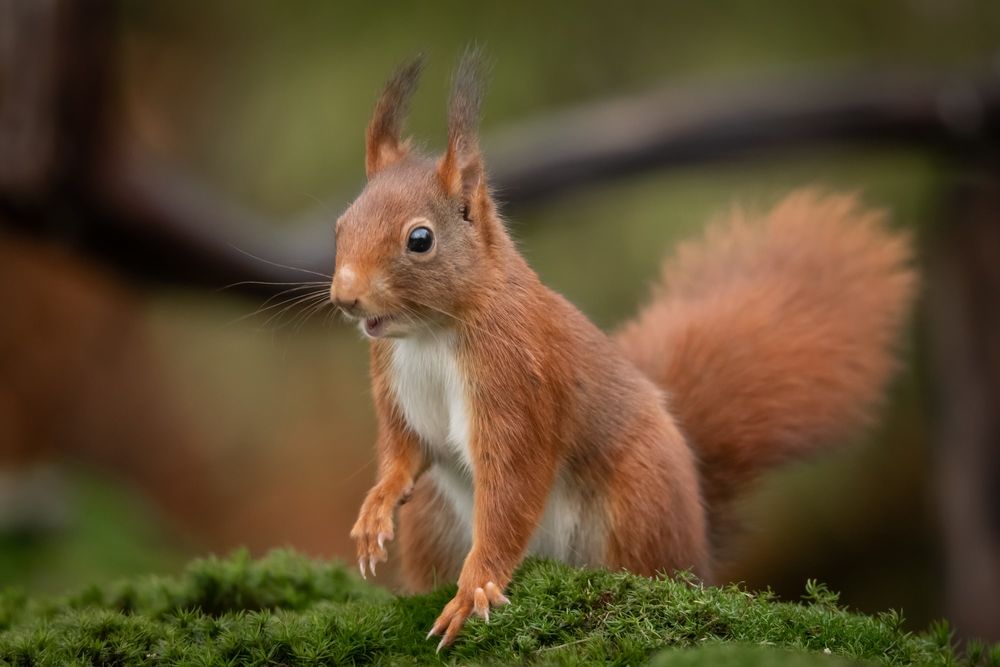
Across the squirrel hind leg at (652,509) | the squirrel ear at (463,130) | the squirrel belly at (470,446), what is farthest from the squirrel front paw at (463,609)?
the squirrel ear at (463,130)

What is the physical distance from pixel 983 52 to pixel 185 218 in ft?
16.0

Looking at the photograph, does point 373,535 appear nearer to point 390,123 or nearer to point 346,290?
point 346,290

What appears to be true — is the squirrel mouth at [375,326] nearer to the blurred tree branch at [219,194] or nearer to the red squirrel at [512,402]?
the red squirrel at [512,402]

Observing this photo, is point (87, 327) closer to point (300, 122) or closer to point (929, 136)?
point (300, 122)

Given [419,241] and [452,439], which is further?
[452,439]

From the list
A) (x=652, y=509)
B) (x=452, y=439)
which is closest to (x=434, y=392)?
(x=452, y=439)

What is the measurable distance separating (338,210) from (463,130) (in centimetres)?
225

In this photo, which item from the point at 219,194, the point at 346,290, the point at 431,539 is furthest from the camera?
the point at 219,194

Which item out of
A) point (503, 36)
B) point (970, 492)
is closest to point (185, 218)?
point (503, 36)

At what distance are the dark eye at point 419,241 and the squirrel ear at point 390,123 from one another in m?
0.35

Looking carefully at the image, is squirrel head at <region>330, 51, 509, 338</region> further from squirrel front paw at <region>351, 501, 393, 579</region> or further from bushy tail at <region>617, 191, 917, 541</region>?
bushy tail at <region>617, 191, 917, 541</region>

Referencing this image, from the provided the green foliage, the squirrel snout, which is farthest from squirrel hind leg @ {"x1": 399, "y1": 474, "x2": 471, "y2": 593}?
the squirrel snout

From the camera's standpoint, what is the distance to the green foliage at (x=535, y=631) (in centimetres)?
254

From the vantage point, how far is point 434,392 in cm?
288
